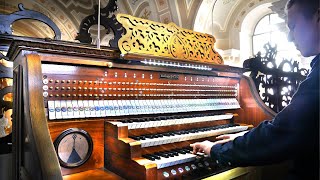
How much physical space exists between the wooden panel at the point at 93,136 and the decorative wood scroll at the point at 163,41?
61 centimetres

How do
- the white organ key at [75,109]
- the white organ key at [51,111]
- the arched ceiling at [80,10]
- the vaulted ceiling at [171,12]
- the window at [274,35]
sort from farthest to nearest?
the window at [274,35] < the arched ceiling at [80,10] < the vaulted ceiling at [171,12] < the white organ key at [75,109] < the white organ key at [51,111]

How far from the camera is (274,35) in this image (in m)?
7.24

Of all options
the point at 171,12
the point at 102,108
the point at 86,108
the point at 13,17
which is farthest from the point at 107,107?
the point at 171,12

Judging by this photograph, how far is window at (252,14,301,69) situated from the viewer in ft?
22.2

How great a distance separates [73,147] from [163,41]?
1187 mm

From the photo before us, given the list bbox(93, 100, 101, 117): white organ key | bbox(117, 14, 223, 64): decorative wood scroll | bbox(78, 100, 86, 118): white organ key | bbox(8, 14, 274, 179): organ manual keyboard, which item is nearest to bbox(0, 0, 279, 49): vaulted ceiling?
bbox(117, 14, 223, 64): decorative wood scroll

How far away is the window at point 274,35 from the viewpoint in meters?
6.77

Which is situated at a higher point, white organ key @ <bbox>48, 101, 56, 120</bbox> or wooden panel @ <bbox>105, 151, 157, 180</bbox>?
white organ key @ <bbox>48, 101, 56, 120</bbox>

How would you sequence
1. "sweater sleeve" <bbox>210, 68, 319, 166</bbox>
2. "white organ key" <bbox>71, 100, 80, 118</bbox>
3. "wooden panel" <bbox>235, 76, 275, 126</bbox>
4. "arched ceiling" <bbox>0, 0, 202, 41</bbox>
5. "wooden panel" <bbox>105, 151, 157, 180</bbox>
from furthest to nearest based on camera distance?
"arched ceiling" <bbox>0, 0, 202, 41</bbox>
"wooden panel" <bbox>235, 76, 275, 126</bbox>
"white organ key" <bbox>71, 100, 80, 118</bbox>
"wooden panel" <bbox>105, 151, 157, 180</bbox>
"sweater sleeve" <bbox>210, 68, 319, 166</bbox>

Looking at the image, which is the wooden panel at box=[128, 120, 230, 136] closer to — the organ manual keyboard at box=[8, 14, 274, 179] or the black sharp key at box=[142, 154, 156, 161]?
the organ manual keyboard at box=[8, 14, 274, 179]

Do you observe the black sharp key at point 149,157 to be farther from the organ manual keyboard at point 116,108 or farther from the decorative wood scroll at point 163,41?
the decorative wood scroll at point 163,41

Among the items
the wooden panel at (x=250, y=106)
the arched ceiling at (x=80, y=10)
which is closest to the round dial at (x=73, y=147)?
the wooden panel at (x=250, y=106)

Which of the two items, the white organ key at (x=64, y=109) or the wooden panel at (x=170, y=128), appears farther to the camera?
the wooden panel at (x=170, y=128)

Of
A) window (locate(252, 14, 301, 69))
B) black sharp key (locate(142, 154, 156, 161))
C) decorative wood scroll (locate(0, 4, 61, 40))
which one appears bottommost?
black sharp key (locate(142, 154, 156, 161))
